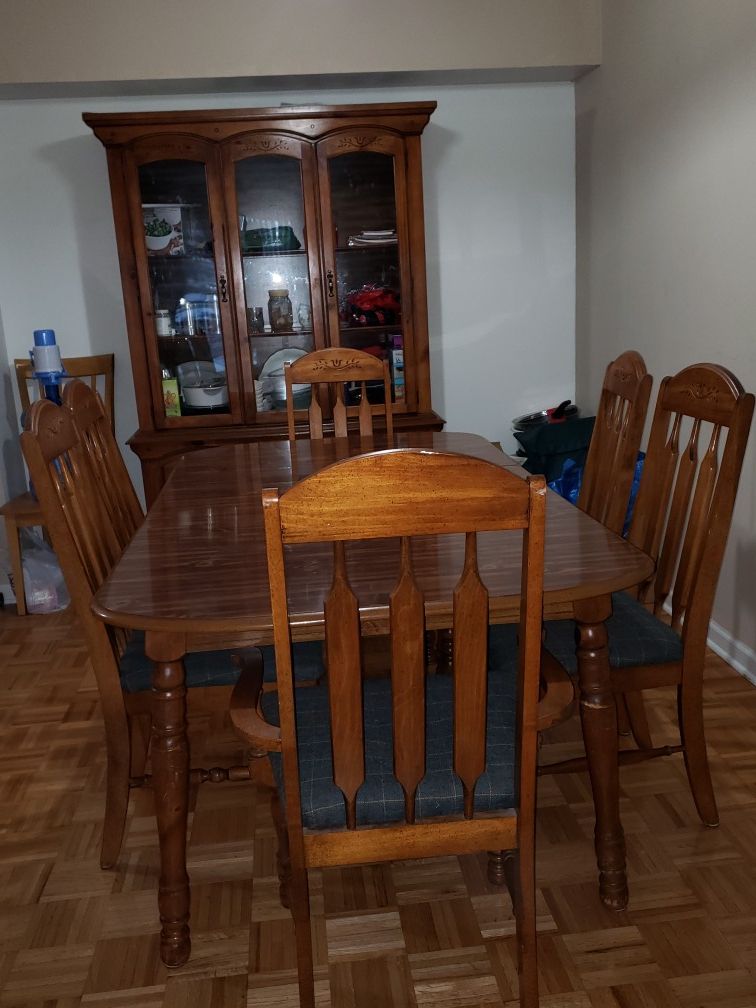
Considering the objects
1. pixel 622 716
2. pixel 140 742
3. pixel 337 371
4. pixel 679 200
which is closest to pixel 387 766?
pixel 140 742

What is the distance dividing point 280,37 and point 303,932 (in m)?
3.23

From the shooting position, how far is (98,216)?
12.1ft

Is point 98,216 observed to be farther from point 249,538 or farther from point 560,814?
point 560,814

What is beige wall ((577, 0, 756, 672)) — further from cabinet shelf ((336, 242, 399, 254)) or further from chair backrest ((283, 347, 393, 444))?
chair backrest ((283, 347, 393, 444))

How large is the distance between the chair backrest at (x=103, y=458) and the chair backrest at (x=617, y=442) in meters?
1.13

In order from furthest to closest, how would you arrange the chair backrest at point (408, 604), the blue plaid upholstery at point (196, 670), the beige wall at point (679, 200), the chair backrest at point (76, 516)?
the beige wall at point (679, 200), the blue plaid upholstery at point (196, 670), the chair backrest at point (76, 516), the chair backrest at point (408, 604)

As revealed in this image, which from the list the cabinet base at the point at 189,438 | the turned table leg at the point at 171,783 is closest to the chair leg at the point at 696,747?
the turned table leg at the point at 171,783

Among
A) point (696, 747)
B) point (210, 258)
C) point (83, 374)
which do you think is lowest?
point (696, 747)

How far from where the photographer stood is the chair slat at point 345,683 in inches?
41.4

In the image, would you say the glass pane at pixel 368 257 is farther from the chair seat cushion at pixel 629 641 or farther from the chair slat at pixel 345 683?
the chair slat at pixel 345 683

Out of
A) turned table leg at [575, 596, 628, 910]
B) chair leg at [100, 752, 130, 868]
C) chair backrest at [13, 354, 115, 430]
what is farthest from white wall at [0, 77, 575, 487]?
turned table leg at [575, 596, 628, 910]

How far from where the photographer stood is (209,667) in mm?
1682

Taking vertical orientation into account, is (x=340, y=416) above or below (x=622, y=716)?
above

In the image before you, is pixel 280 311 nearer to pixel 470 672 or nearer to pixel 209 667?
pixel 209 667
